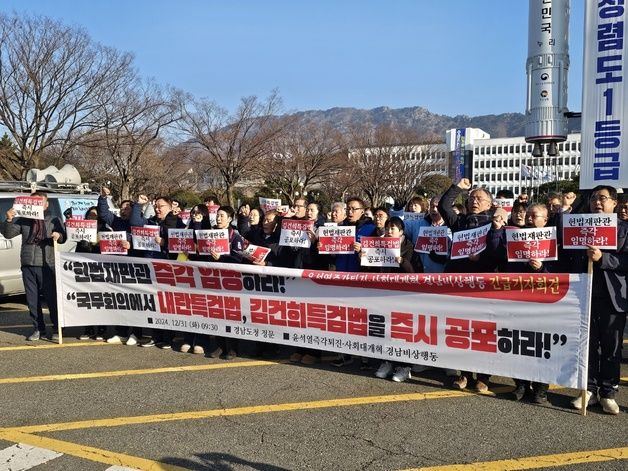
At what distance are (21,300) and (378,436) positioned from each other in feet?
27.7

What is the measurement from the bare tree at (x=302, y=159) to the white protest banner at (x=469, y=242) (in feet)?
94.7

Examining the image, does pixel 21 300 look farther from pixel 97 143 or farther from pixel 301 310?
pixel 97 143

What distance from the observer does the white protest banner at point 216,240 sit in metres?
6.50

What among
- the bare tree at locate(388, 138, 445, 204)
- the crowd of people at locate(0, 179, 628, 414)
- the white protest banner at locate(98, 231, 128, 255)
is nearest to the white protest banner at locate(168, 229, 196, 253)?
the crowd of people at locate(0, 179, 628, 414)

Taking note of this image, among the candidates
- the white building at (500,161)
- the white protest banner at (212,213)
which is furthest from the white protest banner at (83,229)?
the white building at (500,161)

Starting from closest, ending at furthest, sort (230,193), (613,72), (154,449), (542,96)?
(154,449) < (613,72) < (542,96) < (230,193)

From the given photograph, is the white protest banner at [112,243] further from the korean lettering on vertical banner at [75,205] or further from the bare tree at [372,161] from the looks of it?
the bare tree at [372,161]

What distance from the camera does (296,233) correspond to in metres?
6.39

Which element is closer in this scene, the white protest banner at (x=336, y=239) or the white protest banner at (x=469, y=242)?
the white protest banner at (x=469, y=242)

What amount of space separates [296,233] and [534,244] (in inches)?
101

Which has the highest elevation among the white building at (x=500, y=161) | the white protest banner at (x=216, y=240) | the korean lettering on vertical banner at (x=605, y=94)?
the white building at (x=500, y=161)

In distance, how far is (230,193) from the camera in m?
32.0

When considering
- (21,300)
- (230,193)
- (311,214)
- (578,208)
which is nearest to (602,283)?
(578,208)

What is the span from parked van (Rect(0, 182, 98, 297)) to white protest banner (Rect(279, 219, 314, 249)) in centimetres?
446
